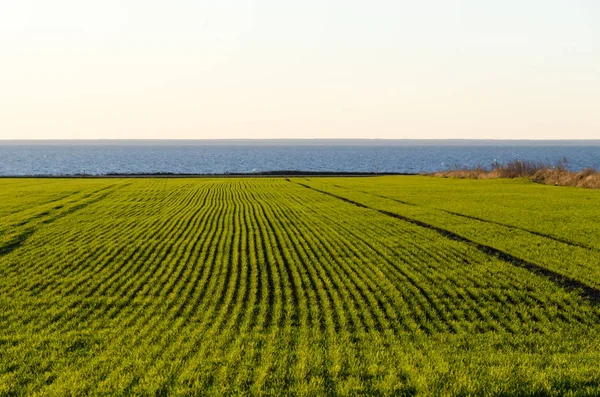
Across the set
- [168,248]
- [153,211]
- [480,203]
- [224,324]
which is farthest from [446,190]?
[224,324]

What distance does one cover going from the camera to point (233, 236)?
2980cm

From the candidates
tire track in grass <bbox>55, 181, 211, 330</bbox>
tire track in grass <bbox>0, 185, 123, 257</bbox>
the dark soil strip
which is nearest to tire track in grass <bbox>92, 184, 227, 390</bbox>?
tire track in grass <bbox>55, 181, 211, 330</bbox>

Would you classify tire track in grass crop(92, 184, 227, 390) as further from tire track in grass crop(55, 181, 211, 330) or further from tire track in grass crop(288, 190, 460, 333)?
tire track in grass crop(288, 190, 460, 333)

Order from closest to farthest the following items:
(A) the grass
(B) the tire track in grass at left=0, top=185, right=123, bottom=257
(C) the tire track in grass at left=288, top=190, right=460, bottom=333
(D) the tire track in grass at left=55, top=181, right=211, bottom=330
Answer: (C) the tire track in grass at left=288, top=190, right=460, bottom=333
(D) the tire track in grass at left=55, top=181, right=211, bottom=330
(B) the tire track in grass at left=0, top=185, right=123, bottom=257
(A) the grass

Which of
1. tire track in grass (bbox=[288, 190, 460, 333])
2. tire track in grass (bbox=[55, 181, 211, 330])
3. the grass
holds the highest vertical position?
tire track in grass (bbox=[55, 181, 211, 330])

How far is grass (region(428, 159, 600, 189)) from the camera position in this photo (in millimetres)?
62956

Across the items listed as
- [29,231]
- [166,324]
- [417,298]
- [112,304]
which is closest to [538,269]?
[417,298]

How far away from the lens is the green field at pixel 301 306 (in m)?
10.7

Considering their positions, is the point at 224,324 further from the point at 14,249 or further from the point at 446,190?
the point at 446,190

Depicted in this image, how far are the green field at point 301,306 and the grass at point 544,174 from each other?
101 feet

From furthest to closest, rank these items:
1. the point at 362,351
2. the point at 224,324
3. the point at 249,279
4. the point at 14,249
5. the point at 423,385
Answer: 1. the point at 14,249
2. the point at 249,279
3. the point at 224,324
4. the point at 362,351
5. the point at 423,385

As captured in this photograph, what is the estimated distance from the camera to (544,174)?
2862 inches

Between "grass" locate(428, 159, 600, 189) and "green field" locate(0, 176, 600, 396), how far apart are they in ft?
101

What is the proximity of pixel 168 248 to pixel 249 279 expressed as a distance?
725 cm
